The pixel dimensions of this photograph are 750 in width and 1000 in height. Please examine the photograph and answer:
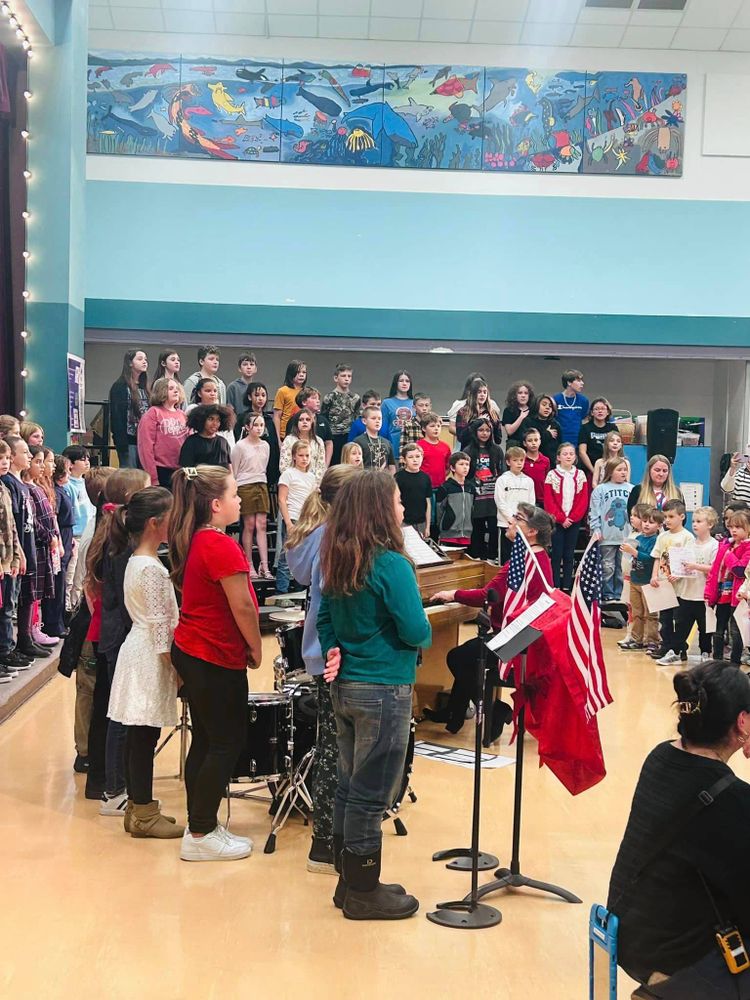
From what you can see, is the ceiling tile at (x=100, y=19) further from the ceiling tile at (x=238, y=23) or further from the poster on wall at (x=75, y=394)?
the poster on wall at (x=75, y=394)

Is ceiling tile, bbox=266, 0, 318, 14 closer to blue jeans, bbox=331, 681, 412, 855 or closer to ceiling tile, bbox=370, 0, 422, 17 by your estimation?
ceiling tile, bbox=370, 0, 422, 17

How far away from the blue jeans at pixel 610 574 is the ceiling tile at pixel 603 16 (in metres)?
8.22

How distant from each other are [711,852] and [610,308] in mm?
13956

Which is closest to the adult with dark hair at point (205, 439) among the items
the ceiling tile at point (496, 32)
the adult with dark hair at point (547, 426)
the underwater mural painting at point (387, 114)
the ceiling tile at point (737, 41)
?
the adult with dark hair at point (547, 426)

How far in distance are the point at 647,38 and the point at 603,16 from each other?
2.41ft

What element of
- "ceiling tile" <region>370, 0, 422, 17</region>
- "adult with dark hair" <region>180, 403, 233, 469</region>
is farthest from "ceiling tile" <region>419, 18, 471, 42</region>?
"adult with dark hair" <region>180, 403, 233, 469</region>

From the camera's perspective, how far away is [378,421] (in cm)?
1160

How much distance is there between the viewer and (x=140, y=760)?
16.4 feet

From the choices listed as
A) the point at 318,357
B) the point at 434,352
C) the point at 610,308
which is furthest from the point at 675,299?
the point at 318,357

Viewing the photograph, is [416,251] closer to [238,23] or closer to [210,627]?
[238,23]

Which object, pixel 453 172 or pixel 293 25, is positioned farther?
pixel 453 172

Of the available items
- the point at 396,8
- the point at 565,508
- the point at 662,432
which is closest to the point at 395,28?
the point at 396,8

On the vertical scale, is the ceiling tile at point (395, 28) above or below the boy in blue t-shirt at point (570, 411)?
above

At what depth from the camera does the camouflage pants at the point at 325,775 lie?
4637 millimetres
